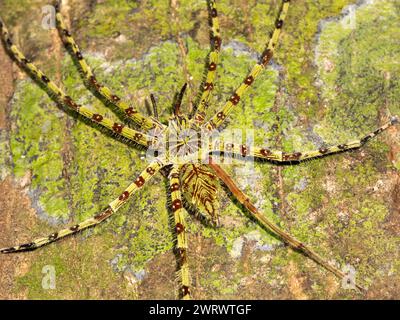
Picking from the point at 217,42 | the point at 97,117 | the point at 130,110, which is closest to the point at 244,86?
the point at 217,42

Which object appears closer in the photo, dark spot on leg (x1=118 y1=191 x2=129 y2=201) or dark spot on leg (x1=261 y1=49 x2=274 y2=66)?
dark spot on leg (x1=118 y1=191 x2=129 y2=201)

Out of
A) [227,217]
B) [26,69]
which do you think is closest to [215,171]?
[227,217]

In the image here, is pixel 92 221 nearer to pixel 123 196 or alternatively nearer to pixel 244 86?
pixel 123 196

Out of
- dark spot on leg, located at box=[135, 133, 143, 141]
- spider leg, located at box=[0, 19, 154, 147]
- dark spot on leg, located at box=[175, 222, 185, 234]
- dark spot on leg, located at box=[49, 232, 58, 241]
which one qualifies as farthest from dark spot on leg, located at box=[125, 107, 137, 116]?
dark spot on leg, located at box=[49, 232, 58, 241]

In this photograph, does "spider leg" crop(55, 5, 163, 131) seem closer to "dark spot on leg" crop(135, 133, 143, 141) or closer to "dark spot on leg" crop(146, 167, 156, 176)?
"dark spot on leg" crop(135, 133, 143, 141)

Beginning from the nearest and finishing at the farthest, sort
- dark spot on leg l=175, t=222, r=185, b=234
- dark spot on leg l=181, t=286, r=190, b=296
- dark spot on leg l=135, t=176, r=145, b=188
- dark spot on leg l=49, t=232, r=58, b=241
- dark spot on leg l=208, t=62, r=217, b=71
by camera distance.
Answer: dark spot on leg l=181, t=286, r=190, b=296
dark spot on leg l=175, t=222, r=185, b=234
dark spot on leg l=49, t=232, r=58, b=241
dark spot on leg l=135, t=176, r=145, b=188
dark spot on leg l=208, t=62, r=217, b=71

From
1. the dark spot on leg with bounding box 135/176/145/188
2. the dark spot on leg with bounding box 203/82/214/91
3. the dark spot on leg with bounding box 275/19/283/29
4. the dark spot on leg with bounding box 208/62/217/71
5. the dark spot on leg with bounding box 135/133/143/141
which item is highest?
the dark spot on leg with bounding box 275/19/283/29

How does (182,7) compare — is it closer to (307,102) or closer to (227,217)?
(307,102)
